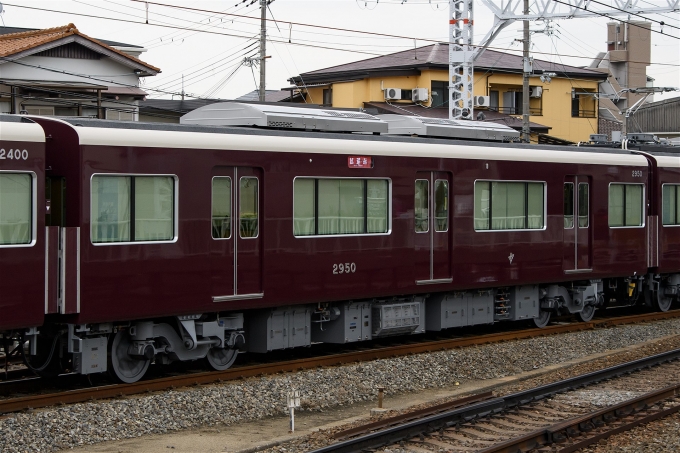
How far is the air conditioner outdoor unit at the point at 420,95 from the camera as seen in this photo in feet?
132

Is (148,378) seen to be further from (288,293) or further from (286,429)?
(286,429)

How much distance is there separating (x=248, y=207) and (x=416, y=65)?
28.6m

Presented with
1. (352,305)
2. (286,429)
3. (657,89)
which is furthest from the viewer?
(657,89)

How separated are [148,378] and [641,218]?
11016 millimetres

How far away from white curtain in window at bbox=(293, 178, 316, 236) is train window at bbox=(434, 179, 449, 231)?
2565 mm

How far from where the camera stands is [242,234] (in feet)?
41.7

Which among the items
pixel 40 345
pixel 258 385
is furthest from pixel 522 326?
pixel 40 345

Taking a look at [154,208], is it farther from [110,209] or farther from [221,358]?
[221,358]

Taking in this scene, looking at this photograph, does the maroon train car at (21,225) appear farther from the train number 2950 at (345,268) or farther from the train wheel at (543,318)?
the train wheel at (543,318)

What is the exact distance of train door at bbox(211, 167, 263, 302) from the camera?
12391 mm

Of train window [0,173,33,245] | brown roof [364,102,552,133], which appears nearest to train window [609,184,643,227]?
train window [0,173,33,245]

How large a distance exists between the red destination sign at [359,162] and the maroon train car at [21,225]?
4.66 metres

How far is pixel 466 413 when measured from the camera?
32.9 feet

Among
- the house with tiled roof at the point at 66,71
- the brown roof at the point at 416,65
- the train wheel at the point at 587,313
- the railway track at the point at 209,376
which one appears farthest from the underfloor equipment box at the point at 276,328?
the brown roof at the point at 416,65
